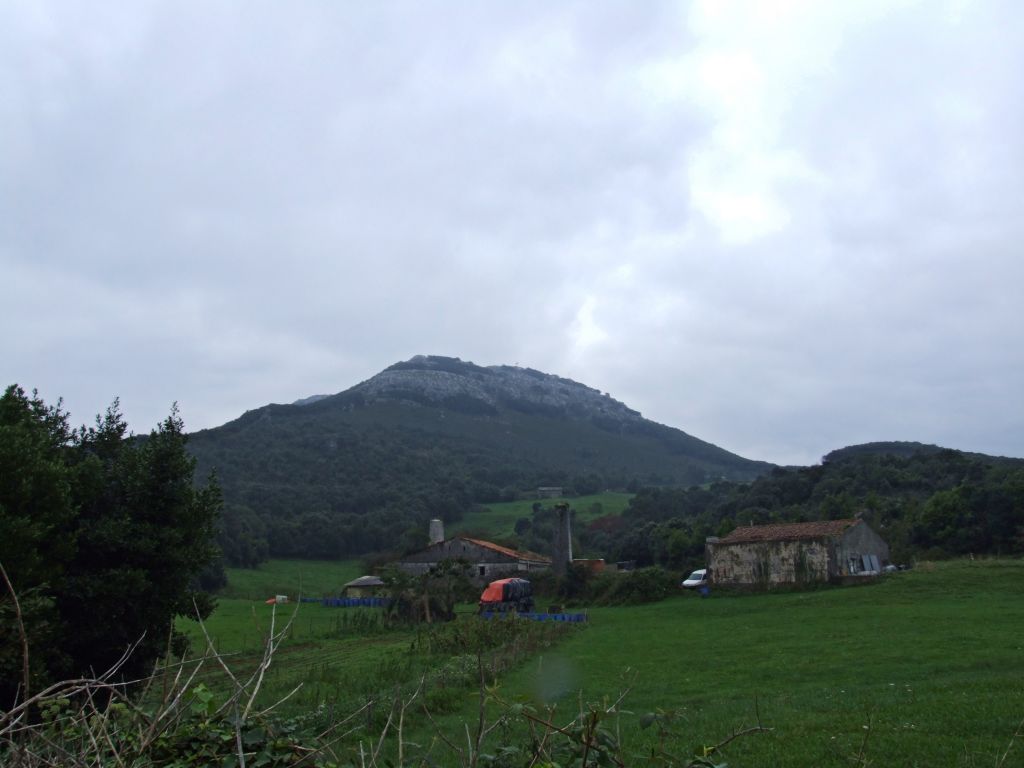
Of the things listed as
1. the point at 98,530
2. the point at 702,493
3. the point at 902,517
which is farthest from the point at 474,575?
the point at 702,493

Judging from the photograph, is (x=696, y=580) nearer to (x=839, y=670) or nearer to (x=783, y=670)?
(x=783, y=670)

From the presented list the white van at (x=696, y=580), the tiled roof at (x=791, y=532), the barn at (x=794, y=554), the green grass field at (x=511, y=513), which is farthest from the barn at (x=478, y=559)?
the green grass field at (x=511, y=513)

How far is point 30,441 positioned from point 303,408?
138872 mm

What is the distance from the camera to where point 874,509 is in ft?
177

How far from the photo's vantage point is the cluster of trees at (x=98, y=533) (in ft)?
49.6

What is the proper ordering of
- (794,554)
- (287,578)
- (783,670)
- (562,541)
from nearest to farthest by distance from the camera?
(783,670), (794,554), (562,541), (287,578)

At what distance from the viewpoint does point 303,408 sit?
152 m

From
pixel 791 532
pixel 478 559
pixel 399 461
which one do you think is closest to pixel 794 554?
pixel 791 532

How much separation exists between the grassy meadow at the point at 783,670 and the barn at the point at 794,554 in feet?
5.65

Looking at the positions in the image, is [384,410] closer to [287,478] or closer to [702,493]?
[287,478]

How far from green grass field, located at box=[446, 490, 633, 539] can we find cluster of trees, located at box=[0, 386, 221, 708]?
70858 mm

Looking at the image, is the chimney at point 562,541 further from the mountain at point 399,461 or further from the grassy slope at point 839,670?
the mountain at point 399,461

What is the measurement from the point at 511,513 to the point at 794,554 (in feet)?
213

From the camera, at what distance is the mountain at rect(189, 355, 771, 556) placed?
301ft
